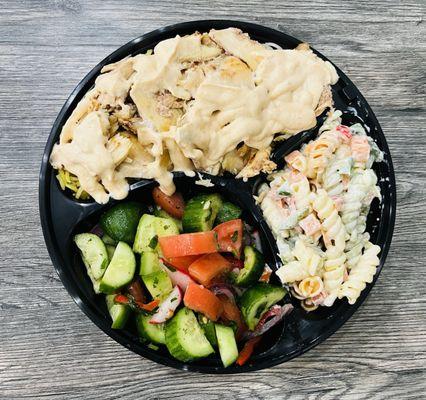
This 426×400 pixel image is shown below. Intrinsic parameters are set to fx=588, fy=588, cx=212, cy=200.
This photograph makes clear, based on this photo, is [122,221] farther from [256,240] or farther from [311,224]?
[311,224]

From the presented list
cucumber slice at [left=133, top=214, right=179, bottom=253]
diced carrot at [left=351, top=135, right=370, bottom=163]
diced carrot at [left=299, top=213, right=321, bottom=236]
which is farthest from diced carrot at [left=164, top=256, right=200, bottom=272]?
diced carrot at [left=351, top=135, right=370, bottom=163]

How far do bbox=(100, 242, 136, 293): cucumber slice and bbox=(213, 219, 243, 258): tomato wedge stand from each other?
1.53ft

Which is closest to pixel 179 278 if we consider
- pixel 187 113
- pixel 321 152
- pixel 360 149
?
pixel 187 113

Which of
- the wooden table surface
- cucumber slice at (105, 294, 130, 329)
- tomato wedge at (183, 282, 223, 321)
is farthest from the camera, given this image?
the wooden table surface

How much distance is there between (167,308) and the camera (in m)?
2.99

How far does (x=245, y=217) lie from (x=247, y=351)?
2.34 ft

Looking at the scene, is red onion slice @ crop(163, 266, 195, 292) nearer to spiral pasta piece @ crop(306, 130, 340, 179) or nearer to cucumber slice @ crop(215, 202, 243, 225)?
cucumber slice @ crop(215, 202, 243, 225)

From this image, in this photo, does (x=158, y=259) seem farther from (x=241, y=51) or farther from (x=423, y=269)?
(x=423, y=269)

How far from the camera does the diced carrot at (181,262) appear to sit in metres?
3.00

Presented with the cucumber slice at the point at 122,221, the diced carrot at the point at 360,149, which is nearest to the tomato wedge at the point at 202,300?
the cucumber slice at the point at 122,221

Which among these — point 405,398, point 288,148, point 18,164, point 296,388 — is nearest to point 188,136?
point 288,148

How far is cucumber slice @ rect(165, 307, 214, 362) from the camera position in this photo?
293 cm

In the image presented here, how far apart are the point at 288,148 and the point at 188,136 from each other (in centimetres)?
57

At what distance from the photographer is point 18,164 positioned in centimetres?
363
